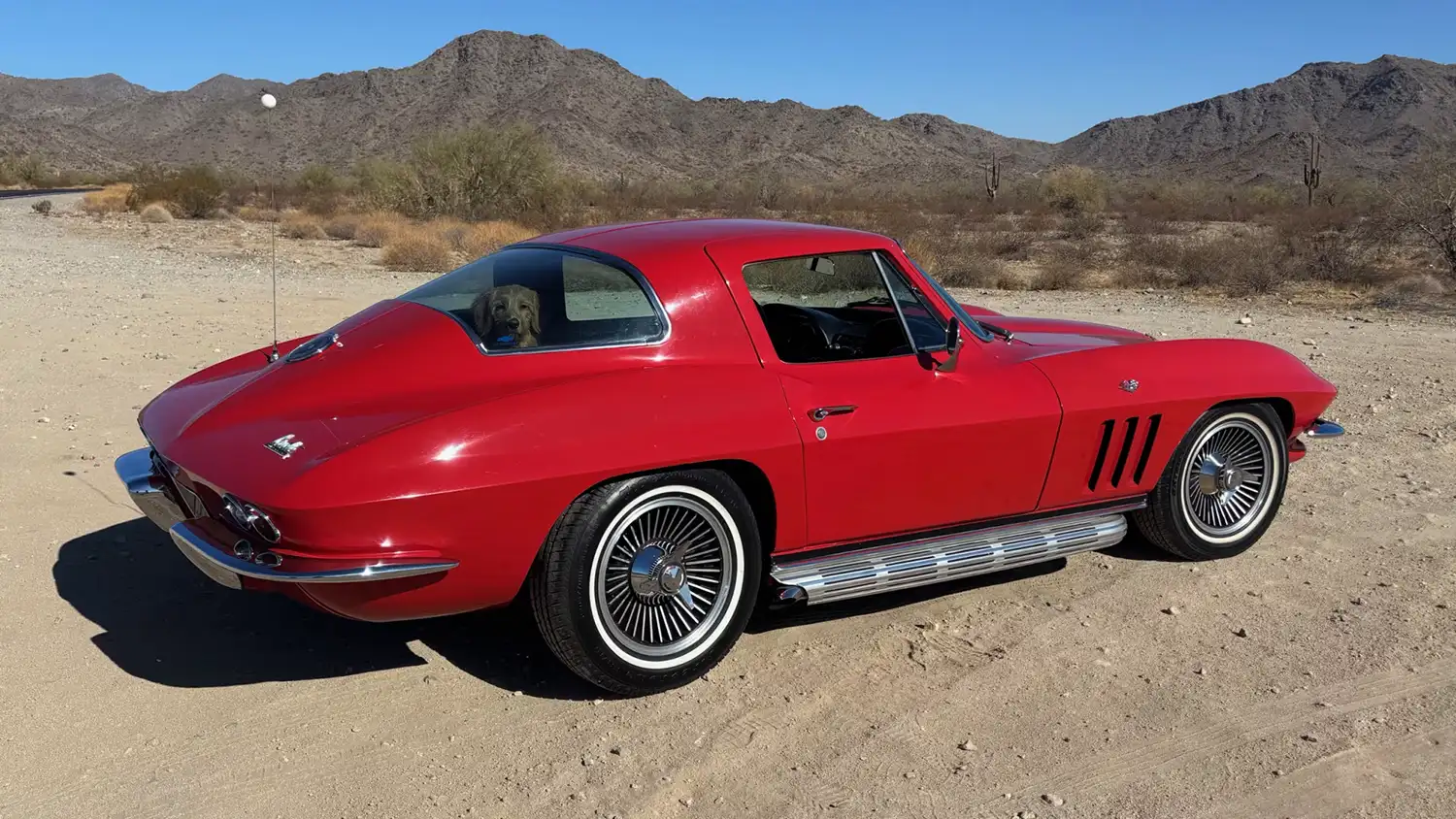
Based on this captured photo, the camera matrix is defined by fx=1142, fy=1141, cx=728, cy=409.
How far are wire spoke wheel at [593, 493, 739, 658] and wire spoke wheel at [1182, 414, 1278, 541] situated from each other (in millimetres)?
2157

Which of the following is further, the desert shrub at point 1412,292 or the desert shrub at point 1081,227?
the desert shrub at point 1081,227

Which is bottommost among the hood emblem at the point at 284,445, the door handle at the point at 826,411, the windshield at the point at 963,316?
the hood emblem at the point at 284,445

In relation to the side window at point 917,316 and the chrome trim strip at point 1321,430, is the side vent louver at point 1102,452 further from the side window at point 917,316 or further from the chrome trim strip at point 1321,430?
the chrome trim strip at point 1321,430

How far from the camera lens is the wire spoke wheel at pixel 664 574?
3474 mm

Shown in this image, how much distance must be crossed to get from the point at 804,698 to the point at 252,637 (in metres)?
1.94

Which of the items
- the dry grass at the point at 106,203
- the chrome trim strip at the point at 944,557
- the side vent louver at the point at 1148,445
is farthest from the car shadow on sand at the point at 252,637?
the dry grass at the point at 106,203

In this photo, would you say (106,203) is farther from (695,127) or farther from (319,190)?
(695,127)

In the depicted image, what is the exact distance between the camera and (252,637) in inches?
157

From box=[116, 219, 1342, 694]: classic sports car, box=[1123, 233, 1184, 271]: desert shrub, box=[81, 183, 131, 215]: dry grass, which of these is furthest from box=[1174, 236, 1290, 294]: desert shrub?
box=[81, 183, 131, 215]: dry grass

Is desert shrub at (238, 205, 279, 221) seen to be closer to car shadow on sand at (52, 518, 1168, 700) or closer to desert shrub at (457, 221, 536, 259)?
desert shrub at (457, 221, 536, 259)

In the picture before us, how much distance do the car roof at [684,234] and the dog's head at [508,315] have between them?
13.2 inches

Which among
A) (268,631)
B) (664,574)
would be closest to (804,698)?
(664,574)

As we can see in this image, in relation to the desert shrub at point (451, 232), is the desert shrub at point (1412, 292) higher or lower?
higher

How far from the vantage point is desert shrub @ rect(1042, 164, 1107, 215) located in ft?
138
